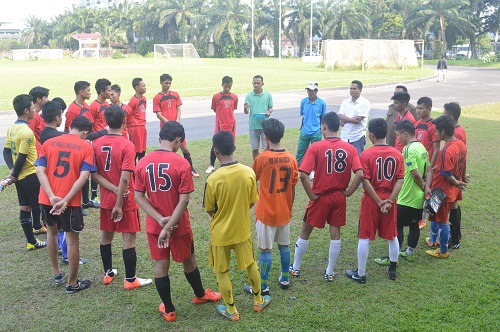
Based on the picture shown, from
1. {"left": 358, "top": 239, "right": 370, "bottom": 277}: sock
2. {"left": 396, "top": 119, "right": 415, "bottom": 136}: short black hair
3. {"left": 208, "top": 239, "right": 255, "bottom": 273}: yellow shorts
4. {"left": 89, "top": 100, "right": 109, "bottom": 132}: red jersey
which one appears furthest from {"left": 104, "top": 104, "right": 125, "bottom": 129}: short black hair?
{"left": 396, "top": 119, "right": 415, "bottom": 136}: short black hair

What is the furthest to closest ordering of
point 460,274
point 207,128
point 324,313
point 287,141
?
point 207,128
point 287,141
point 460,274
point 324,313

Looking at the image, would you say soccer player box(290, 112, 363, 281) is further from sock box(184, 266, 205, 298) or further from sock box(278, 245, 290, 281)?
sock box(184, 266, 205, 298)

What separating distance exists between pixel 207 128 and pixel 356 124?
7903mm

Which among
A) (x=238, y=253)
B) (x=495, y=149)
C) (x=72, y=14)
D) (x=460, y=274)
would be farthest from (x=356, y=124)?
(x=72, y=14)

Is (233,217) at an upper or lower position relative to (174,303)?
upper

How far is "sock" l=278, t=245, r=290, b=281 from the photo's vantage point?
516cm

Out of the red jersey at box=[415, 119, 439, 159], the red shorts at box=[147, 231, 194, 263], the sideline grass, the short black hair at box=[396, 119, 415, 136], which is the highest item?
the short black hair at box=[396, 119, 415, 136]

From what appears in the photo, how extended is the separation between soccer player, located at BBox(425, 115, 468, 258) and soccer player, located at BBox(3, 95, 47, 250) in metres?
5.10

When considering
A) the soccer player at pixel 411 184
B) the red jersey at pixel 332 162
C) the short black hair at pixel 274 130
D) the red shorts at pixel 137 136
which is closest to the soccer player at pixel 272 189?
the short black hair at pixel 274 130

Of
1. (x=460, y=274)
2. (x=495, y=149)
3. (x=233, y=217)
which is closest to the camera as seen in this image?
(x=233, y=217)

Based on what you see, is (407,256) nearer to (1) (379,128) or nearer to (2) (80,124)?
(1) (379,128)

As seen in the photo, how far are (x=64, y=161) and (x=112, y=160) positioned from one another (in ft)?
1.62

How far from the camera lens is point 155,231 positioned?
4543 millimetres

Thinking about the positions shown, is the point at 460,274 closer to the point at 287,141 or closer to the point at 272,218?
the point at 272,218
